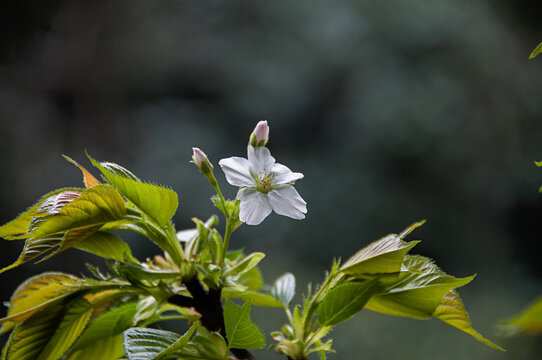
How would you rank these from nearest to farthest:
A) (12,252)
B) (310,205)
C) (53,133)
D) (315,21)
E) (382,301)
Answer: (382,301), (12,252), (310,205), (53,133), (315,21)

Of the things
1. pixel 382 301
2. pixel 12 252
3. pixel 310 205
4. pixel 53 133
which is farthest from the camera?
pixel 53 133

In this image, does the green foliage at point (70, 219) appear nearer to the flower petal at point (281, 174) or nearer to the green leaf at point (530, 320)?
the flower petal at point (281, 174)

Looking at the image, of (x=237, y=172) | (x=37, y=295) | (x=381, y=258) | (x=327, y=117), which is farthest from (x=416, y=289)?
(x=327, y=117)

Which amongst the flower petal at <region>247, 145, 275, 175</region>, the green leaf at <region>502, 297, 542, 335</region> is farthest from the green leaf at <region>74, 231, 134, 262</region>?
the green leaf at <region>502, 297, 542, 335</region>

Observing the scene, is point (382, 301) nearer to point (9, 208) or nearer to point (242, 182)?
point (242, 182)

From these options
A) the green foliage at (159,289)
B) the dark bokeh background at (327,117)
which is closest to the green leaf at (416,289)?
the green foliage at (159,289)

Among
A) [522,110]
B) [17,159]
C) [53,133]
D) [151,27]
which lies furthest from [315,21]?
[17,159]

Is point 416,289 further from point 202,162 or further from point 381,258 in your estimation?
point 202,162
